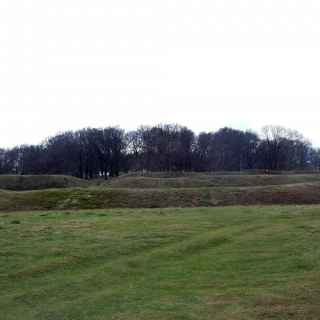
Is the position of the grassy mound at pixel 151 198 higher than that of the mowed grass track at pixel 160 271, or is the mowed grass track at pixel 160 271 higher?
the grassy mound at pixel 151 198

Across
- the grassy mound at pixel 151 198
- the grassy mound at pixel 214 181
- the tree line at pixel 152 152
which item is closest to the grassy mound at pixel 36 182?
the grassy mound at pixel 214 181

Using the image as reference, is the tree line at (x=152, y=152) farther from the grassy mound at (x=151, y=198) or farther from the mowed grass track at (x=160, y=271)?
the mowed grass track at (x=160, y=271)

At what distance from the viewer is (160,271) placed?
41.4 feet

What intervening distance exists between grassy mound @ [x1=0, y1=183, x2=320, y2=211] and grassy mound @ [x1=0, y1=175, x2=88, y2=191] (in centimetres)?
2285

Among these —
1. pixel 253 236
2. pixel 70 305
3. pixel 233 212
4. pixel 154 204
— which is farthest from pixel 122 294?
pixel 154 204

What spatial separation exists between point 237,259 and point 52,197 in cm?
2891

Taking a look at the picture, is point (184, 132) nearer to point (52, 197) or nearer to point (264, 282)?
point (52, 197)

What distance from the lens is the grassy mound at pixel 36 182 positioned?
213 ft

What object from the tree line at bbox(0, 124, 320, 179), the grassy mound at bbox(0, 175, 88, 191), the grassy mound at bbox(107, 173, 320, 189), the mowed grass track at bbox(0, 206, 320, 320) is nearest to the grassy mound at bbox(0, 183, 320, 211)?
the grassy mound at bbox(107, 173, 320, 189)

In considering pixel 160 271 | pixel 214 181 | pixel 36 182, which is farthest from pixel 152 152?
pixel 160 271

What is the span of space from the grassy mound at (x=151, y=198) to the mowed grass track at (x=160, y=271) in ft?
58.0

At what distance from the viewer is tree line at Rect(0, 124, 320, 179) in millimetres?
113375

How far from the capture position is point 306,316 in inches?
336

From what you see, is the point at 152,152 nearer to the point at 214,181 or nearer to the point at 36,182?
the point at 36,182
